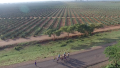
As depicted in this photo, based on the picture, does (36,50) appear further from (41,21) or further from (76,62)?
(41,21)

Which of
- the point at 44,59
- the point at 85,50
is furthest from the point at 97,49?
the point at 44,59

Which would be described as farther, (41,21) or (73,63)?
(41,21)

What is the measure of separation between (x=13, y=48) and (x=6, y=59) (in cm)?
575

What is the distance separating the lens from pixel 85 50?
1998cm

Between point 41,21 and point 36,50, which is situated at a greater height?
point 41,21

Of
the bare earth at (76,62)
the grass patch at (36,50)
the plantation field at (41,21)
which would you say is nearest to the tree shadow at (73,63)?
the bare earth at (76,62)

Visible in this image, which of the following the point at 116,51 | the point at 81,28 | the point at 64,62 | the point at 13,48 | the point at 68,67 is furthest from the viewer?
the point at 81,28

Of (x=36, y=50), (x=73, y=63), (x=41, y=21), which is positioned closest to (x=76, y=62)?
(x=73, y=63)

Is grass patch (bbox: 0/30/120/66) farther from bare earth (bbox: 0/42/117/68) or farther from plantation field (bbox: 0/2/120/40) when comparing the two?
plantation field (bbox: 0/2/120/40)

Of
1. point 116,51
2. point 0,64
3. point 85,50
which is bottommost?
point 0,64

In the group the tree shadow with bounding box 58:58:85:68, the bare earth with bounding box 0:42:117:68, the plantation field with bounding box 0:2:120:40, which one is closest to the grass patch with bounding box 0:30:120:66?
the bare earth with bounding box 0:42:117:68

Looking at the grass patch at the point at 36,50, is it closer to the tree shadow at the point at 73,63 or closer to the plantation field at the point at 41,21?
the tree shadow at the point at 73,63

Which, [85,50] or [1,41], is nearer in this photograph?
[85,50]

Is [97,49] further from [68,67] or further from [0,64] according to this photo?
[0,64]
